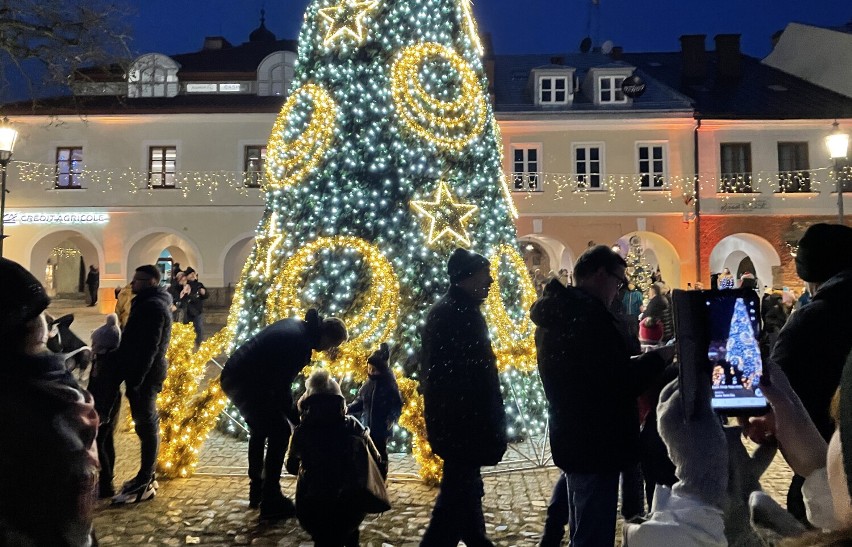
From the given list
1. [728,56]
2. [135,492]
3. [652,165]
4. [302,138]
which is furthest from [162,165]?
[728,56]

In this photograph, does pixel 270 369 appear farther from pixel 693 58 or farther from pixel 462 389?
pixel 693 58

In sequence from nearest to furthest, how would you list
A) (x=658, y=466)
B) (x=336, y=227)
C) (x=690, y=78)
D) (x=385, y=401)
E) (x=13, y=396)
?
(x=13, y=396), (x=658, y=466), (x=385, y=401), (x=336, y=227), (x=690, y=78)

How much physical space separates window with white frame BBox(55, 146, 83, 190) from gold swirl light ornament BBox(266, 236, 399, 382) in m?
20.9

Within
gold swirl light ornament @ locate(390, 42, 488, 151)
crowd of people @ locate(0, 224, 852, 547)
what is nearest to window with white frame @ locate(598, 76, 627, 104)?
gold swirl light ornament @ locate(390, 42, 488, 151)

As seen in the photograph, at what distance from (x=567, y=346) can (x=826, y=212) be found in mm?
24423

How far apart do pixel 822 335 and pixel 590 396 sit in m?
1.04

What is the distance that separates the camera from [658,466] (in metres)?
3.66

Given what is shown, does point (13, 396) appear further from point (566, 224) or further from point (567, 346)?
point (566, 224)

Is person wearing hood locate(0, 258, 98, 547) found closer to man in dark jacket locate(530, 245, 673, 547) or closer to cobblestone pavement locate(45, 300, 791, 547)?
man in dark jacket locate(530, 245, 673, 547)

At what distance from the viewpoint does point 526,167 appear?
2328cm

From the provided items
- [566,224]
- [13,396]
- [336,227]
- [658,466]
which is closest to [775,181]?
[566,224]

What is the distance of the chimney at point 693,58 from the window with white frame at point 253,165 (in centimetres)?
Result: 1762

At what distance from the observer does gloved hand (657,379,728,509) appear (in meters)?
1.74

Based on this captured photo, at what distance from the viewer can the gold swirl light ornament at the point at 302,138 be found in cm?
706
